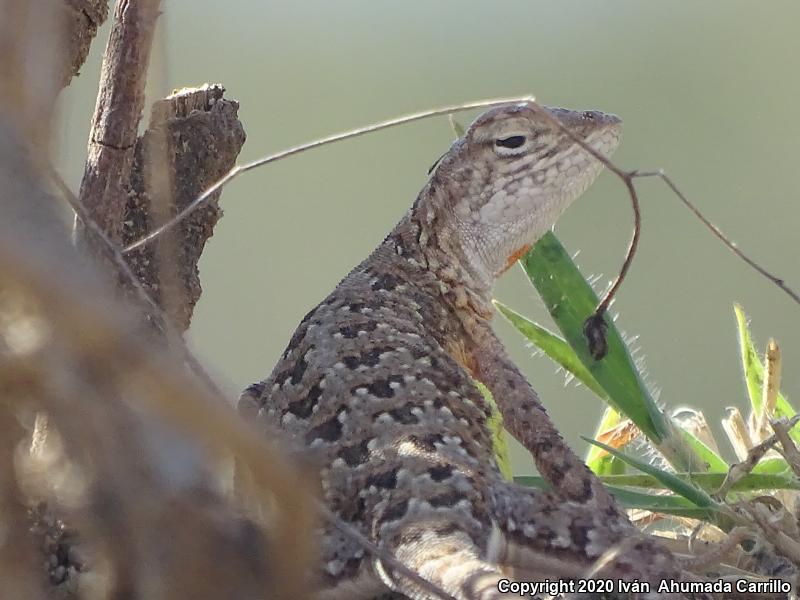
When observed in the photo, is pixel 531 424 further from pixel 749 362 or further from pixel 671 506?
pixel 749 362

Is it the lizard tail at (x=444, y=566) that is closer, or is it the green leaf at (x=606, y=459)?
the lizard tail at (x=444, y=566)

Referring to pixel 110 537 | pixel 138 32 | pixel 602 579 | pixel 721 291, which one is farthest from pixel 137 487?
pixel 721 291

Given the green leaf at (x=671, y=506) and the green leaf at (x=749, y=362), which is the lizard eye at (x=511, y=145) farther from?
the green leaf at (x=671, y=506)

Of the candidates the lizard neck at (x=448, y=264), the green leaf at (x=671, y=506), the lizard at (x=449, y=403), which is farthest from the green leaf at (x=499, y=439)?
the lizard neck at (x=448, y=264)

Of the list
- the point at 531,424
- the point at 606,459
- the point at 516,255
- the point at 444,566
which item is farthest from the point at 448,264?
the point at 444,566

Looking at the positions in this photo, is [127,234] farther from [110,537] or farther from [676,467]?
[110,537]

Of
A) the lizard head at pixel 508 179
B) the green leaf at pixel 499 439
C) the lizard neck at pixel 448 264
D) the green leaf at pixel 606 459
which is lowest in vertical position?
the green leaf at pixel 606 459

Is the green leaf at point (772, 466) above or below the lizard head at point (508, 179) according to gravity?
below
